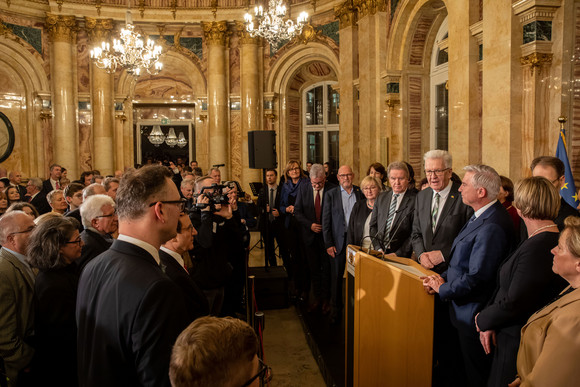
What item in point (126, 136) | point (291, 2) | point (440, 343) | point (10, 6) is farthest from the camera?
point (126, 136)

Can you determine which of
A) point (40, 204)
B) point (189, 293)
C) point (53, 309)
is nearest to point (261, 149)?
point (40, 204)

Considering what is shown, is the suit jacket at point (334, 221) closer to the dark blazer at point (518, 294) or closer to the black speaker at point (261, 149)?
the black speaker at point (261, 149)

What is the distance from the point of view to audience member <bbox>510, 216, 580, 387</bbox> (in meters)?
1.59

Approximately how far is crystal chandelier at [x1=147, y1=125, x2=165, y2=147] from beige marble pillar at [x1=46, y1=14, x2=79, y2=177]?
4225 mm

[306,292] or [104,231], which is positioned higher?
[104,231]

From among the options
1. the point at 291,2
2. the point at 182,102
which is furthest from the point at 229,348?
the point at 182,102

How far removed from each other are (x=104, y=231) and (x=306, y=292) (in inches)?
127

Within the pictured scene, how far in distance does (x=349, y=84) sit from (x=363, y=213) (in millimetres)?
6468

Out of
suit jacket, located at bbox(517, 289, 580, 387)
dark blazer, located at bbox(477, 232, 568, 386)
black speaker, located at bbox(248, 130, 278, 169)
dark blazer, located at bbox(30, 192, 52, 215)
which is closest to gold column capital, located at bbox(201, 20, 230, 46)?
dark blazer, located at bbox(30, 192, 52, 215)

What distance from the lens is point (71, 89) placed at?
12.5 m

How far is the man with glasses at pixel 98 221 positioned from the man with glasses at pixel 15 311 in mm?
485

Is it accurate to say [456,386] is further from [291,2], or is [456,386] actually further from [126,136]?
[126,136]

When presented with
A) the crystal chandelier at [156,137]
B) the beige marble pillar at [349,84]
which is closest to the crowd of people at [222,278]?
the beige marble pillar at [349,84]

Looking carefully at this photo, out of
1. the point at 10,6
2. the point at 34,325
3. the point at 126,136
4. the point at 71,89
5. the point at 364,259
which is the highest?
the point at 10,6
